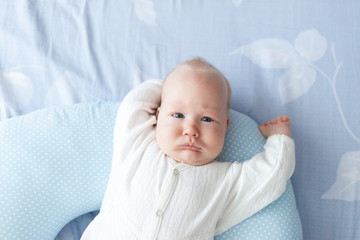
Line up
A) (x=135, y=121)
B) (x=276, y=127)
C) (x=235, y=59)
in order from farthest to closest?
(x=235, y=59) < (x=276, y=127) < (x=135, y=121)

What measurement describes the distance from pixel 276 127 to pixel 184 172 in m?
0.40

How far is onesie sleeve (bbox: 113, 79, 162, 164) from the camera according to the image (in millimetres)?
1184

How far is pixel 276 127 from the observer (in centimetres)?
131

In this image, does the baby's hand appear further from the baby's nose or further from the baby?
the baby's nose

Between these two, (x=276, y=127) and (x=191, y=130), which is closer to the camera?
(x=191, y=130)

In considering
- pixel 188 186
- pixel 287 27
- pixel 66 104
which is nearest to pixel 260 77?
pixel 287 27

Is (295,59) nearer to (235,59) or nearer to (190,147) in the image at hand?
(235,59)

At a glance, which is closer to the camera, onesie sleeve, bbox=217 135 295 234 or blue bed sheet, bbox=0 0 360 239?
onesie sleeve, bbox=217 135 295 234

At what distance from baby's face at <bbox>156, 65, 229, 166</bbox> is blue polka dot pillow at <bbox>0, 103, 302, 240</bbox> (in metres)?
0.16

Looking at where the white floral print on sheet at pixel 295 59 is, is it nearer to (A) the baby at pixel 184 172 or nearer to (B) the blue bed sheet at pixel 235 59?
(B) the blue bed sheet at pixel 235 59

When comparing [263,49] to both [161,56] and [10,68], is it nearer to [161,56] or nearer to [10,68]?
[161,56]

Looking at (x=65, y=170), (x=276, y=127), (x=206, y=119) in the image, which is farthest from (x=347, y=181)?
(x=65, y=170)

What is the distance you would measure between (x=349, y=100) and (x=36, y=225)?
124cm

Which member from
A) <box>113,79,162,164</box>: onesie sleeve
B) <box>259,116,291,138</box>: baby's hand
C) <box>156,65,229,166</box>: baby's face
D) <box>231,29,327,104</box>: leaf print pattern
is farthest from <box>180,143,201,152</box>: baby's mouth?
<box>231,29,327,104</box>: leaf print pattern
